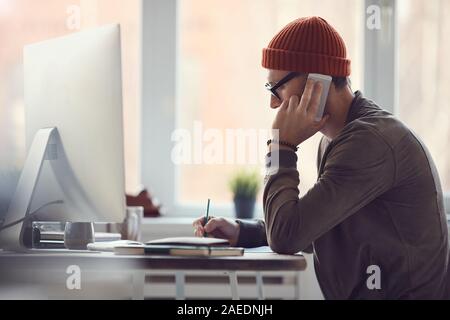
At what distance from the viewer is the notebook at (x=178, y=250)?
1.40 meters

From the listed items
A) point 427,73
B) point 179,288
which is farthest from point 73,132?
point 427,73

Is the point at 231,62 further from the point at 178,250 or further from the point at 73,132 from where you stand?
the point at 178,250

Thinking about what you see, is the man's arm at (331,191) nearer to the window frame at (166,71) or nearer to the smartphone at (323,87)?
the smartphone at (323,87)

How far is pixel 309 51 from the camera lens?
1659 millimetres

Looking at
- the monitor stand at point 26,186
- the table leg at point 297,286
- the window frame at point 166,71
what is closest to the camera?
the monitor stand at point 26,186

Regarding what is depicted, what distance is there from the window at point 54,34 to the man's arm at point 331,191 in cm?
182

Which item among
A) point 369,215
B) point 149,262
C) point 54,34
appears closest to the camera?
point 149,262

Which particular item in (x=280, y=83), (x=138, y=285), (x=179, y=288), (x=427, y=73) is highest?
(x=427, y=73)

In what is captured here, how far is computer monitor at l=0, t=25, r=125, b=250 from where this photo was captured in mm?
1482

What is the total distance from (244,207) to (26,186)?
1.54 metres

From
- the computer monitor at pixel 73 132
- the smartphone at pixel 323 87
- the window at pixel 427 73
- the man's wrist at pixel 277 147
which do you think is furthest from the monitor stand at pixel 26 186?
the window at pixel 427 73

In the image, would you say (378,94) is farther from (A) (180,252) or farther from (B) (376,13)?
(A) (180,252)

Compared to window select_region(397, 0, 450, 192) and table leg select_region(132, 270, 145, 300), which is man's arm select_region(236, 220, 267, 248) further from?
window select_region(397, 0, 450, 192)

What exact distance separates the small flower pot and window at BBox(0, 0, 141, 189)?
0.51 m
